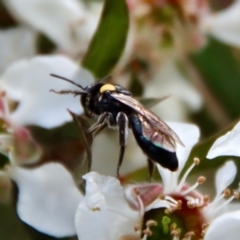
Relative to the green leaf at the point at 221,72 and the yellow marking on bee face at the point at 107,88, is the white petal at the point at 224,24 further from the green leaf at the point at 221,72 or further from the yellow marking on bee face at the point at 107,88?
the yellow marking on bee face at the point at 107,88

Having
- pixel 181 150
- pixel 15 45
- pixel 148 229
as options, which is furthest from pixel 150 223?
pixel 15 45

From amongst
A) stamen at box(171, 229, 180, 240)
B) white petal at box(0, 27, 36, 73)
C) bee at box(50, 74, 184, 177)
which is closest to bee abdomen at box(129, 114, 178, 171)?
bee at box(50, 74, 184, 177)

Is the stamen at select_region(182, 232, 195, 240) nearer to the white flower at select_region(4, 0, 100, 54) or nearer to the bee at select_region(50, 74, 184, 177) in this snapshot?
the bee at select_region(50, 74, 184, 177)

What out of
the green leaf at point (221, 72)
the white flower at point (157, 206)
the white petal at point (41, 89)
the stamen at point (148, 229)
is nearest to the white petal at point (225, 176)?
the white flower at point (157, 206)

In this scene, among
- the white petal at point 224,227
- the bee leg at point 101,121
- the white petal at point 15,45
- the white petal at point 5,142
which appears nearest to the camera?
the white petal at point 224,227

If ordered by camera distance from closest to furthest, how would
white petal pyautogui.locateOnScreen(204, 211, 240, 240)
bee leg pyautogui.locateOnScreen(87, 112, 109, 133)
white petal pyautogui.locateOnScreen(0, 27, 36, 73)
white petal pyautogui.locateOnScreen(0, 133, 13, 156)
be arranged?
white petal pyautogui.locateOnScreen(204, 211, 240, 240) < bee leg pyautogui.locateOnScreen(87, 112, 109, 133) < white petal pyautogui.locateOnScreen(0, 133, 13, 156) < white petal pyautogui.locateOnScreen(0, 27, 36, 73)

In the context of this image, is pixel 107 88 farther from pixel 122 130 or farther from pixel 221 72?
pixel 221 72

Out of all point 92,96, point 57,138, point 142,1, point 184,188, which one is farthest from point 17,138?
point 142,1
